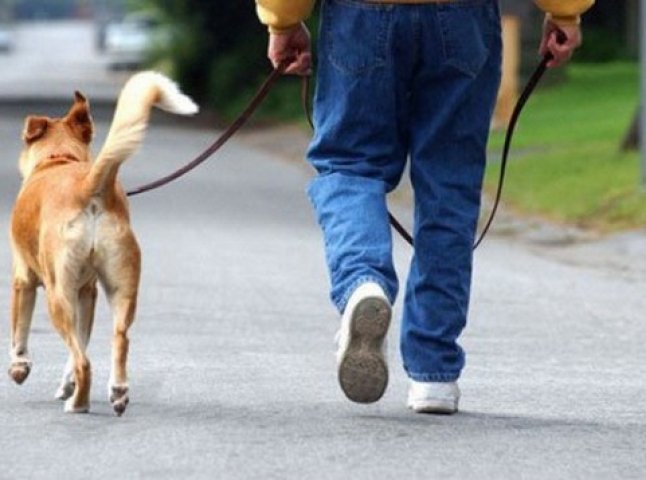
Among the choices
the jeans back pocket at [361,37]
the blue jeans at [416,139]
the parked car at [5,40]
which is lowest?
the parked car at [5,40]

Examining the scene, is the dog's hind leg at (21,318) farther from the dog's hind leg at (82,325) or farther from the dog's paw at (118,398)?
the dog's paw at (118,398)

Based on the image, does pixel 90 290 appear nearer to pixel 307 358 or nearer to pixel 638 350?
pixel 307 358

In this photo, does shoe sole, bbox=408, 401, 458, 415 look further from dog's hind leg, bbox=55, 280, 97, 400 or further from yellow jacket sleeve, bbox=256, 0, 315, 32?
yellow jacket sleeve, bbox=256, 0, 315, 32

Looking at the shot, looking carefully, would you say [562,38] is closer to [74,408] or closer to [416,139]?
[416,139]

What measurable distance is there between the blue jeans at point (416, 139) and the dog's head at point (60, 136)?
998 millimetres

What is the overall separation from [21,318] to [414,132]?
144 centimetres

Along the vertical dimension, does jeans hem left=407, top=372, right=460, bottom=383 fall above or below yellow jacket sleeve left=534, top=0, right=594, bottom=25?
below

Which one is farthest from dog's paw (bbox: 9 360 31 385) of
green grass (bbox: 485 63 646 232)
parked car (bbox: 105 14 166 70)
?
parked car (bbox: 105 14 166 70)

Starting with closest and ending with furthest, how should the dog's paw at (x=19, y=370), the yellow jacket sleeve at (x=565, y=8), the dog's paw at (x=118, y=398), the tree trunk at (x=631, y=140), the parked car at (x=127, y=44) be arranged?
the dog's paw at (x=118, y=398) < the yellow jacket sleeve at (x=565, y=8) < the dog's paw at (x=19, y=370) < the tree trunk at (x=631, y=140) < the parked car at (x=127, y=44)

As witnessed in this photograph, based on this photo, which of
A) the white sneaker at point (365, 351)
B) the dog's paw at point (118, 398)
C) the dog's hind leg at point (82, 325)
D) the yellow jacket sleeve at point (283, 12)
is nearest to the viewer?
the white sneaker at point (365, 351)

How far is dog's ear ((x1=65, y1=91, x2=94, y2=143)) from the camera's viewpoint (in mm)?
7984

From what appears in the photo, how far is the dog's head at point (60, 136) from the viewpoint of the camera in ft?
26.2

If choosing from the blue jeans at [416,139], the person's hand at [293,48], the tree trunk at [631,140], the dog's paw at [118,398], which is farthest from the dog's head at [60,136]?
the tree trunk at [631,140]

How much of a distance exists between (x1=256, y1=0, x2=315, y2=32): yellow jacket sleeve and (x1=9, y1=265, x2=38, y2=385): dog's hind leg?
1.17m
